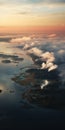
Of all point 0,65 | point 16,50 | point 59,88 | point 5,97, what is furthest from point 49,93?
point 16,50

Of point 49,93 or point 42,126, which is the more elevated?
point 49,93

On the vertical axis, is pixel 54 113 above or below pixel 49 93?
below

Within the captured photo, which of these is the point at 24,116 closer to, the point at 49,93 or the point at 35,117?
the point at 35,117

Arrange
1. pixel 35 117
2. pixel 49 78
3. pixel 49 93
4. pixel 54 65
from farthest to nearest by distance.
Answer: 1. pixel 54 65
2. pixel 49 78
3. pixel 49 93
4. pixel 35 117

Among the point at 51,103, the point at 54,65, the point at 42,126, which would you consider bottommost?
the point at 42,126

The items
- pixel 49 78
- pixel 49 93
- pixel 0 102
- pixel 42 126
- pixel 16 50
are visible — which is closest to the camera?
pixel 42 126

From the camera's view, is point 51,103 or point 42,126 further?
point 51,103

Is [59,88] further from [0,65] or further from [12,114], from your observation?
[0,65]

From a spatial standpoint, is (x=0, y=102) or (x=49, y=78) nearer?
(x=0, y=102)

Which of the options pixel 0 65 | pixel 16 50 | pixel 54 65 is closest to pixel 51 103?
pixel 54 65
